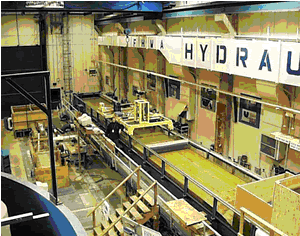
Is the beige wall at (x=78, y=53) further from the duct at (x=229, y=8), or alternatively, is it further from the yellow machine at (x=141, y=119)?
the yellow machine at (x=141, y=119)

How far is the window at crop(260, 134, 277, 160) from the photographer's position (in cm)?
820

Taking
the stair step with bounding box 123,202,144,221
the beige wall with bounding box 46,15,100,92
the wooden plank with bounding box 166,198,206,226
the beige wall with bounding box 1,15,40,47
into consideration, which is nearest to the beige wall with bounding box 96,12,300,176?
the wooden plank with bounding box 166,198,206,226

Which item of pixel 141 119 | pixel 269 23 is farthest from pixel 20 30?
pixel 269 23

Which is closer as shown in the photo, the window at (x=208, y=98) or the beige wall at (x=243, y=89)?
the beige wall at (x=243, y=89)

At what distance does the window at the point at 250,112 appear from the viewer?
346 inches

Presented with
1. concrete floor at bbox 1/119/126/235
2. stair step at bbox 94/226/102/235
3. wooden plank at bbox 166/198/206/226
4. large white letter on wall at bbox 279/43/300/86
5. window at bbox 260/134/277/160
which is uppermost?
large white letter on wall at bbox 279/43/300/86

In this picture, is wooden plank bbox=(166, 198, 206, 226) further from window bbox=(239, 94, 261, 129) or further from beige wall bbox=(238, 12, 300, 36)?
beige wall bbox=(238, 12, 300, 36)

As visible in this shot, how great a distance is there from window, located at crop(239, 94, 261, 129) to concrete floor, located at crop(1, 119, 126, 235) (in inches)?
155

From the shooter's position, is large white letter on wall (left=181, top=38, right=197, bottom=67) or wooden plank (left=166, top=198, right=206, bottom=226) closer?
wooden plank (left=166, top=198, right=206, bottom=226)

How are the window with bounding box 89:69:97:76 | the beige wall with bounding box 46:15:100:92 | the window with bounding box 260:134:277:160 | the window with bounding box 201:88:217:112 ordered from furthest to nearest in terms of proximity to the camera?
the window with bounding box 89:69:97:76, the beige wall with bounding box 46:15:100:92, the window with bounding box 201:88:217:112, the window with bounding box 260:134:277:160

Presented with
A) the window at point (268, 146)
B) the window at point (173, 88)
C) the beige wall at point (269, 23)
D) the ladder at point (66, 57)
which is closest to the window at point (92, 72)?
the ladder at point (66, 57)

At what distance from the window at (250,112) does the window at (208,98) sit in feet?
4.05

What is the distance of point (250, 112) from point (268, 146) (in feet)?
3.57

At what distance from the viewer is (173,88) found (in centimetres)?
1288
